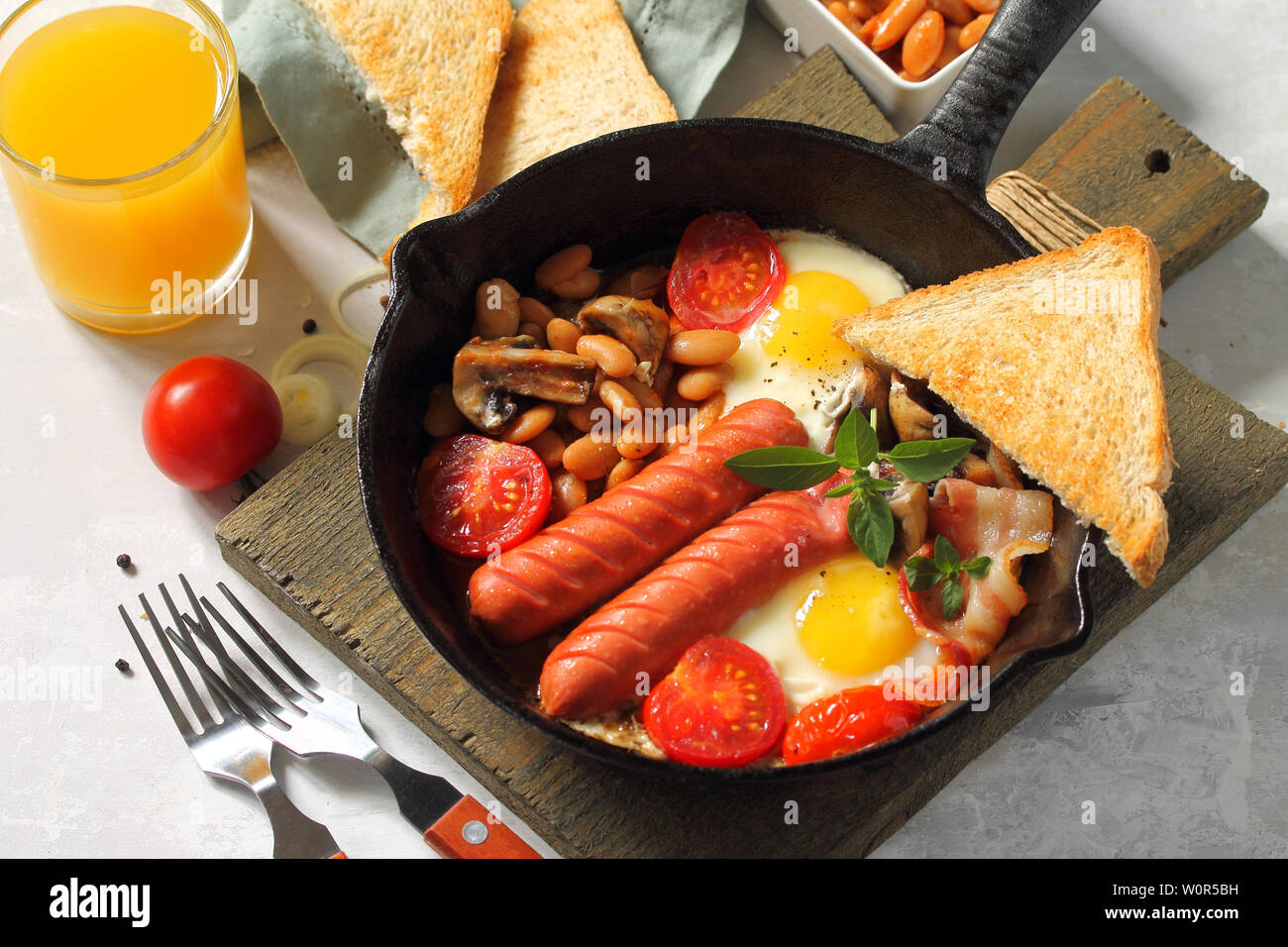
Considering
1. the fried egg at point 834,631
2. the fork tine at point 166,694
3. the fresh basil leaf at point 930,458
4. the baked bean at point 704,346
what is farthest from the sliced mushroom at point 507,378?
the fork tine at point 166,694

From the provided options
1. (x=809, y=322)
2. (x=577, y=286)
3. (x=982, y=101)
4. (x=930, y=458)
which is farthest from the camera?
(x=577, y=286)

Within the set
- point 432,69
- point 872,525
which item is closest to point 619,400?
point 872,525

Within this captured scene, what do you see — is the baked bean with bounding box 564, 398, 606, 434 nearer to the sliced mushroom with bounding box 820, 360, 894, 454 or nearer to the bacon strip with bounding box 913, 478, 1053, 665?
the sliced mushroom with bounding box 820, 360, 894, 454

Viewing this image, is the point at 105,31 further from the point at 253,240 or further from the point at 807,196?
the point at 807,196

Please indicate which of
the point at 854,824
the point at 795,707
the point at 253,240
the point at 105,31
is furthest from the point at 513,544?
the point at 105,31

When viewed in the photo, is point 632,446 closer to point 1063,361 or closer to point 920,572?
point 920,572

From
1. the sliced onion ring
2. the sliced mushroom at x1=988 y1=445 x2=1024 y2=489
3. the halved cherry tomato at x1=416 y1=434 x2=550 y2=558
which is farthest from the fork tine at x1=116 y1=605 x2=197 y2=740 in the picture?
the sliced mushroom at x1=988 y1=445 x2=1024 y2=489
